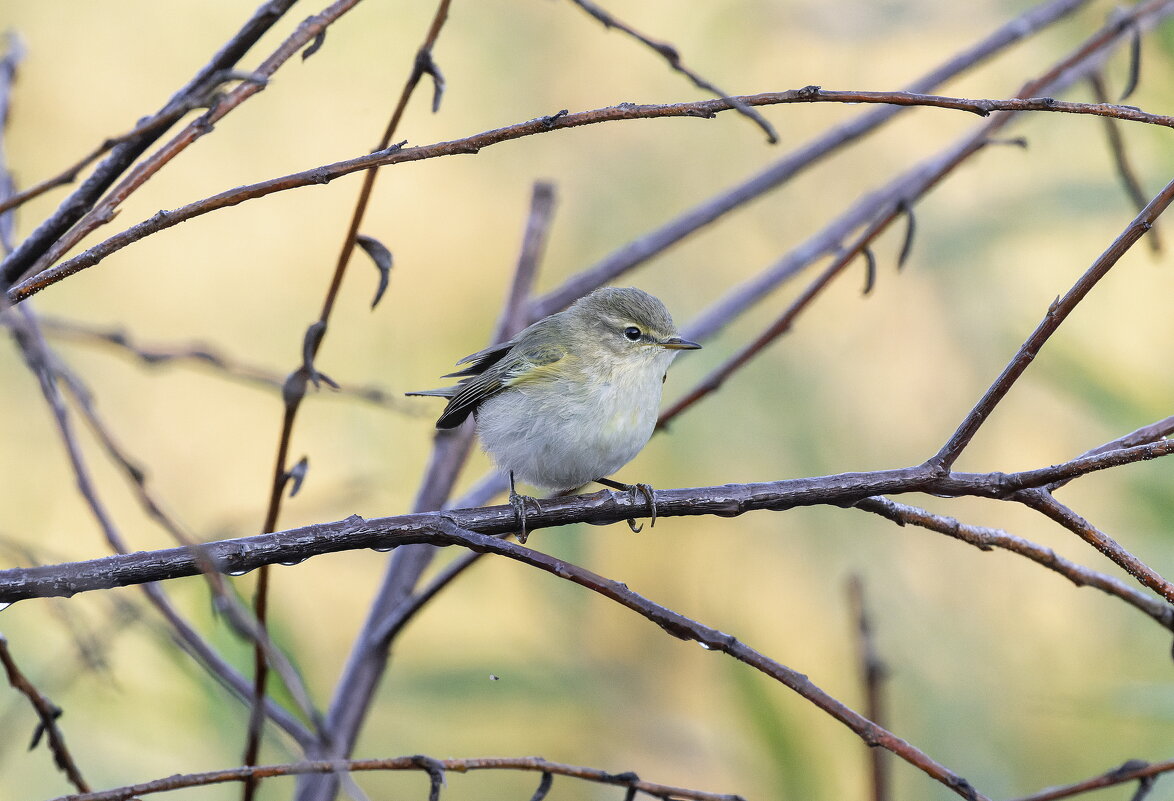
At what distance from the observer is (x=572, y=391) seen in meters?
2.21

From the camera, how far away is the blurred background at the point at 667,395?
247 centimetres

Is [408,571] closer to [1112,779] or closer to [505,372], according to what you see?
[505,372]

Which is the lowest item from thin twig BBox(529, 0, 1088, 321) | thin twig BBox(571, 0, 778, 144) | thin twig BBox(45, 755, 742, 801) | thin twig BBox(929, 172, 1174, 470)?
thin twig BBox(45, 755, 742, 801)

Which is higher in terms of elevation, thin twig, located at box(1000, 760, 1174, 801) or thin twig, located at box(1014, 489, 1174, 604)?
thin twig, located at box(1014, 489, 1174, 604)

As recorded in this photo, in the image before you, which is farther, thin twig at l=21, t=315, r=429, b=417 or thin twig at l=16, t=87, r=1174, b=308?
thin twig at l=21, t=315, r=429, b=417

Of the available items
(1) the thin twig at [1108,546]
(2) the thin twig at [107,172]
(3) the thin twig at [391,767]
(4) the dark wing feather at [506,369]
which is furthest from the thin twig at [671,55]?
(4) the dark wing feather at [506,369]

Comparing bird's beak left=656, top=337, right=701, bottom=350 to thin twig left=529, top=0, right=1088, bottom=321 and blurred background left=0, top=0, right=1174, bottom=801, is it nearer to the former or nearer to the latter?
thin twig left=529, top=0, right=1088, bottom=321

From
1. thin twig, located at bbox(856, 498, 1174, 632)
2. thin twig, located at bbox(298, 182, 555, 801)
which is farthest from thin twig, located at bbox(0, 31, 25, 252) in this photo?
thin twig, located at bbox(856, 498, 1174, 632)

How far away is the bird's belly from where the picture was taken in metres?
2.10

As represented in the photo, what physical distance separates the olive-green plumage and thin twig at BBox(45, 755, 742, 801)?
3.38 ft

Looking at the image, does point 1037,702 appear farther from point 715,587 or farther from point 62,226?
point 62,226

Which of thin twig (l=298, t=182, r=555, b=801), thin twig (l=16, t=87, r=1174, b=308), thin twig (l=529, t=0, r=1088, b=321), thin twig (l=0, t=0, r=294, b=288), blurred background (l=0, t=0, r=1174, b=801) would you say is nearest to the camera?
thin twig (l=16, t=87, r=1174, b=308)

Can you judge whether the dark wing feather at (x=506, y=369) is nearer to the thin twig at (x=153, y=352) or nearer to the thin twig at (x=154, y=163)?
the thin twig at (x=153, y=352)

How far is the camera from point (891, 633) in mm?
2680
